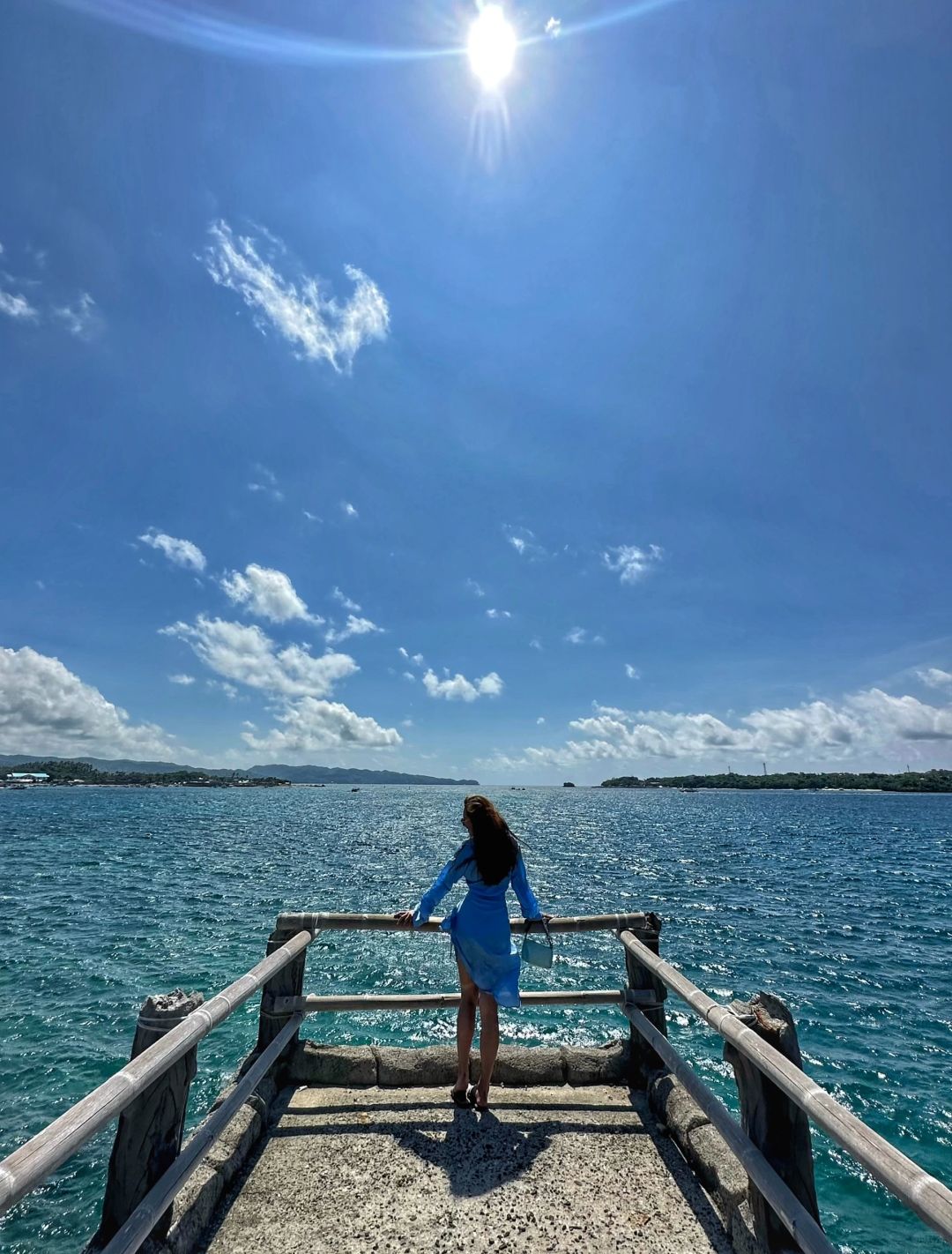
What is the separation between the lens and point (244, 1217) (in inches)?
152

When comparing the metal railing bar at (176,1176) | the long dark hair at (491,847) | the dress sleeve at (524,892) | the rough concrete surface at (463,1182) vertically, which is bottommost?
the rough concrete surface at (463,1182)

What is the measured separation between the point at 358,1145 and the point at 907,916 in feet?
88.6

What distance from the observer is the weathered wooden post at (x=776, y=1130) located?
3.10 metres

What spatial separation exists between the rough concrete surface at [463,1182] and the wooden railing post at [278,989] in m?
0.58

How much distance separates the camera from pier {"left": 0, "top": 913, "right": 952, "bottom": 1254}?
2.84m

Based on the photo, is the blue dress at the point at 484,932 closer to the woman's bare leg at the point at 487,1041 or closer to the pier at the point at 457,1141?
the woman's bare leg at the point at 487,1041

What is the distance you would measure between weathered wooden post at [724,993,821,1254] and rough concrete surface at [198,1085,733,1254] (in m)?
0.72

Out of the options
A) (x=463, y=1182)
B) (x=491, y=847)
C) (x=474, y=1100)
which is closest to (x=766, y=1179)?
(x=463, y=1182)

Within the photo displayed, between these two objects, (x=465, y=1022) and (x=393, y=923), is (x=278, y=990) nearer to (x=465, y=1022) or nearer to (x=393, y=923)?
(x=393, y=923)

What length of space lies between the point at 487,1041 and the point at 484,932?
0.96 metres

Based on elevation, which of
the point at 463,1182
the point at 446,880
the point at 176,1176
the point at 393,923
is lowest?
the point at 463,1182

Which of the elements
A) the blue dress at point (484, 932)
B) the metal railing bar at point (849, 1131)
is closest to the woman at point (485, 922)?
the blue dress at point (484, 932)

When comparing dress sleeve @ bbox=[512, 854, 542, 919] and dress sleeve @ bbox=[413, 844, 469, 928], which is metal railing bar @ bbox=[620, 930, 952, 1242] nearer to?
dress sleeve @ bbox=[512, 854, 542, 919]

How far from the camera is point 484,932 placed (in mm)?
4750
